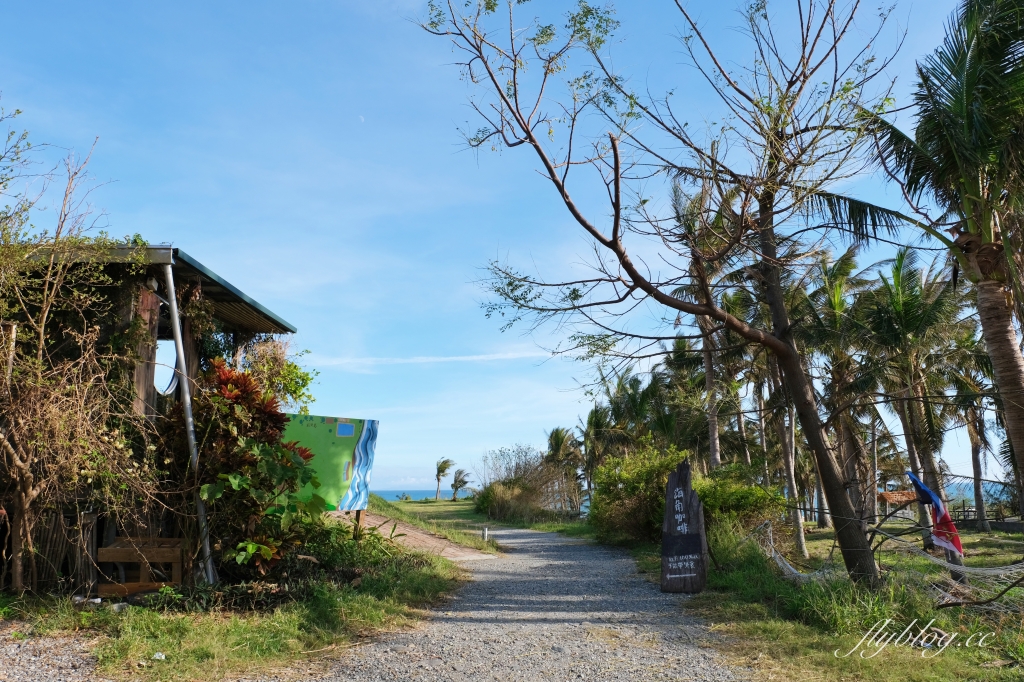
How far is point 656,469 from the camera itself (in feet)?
48.8

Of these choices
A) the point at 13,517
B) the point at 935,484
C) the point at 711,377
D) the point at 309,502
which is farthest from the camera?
the point at 711,377

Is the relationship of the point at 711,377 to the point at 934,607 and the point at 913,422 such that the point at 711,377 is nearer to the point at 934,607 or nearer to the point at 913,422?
the point at 913,422

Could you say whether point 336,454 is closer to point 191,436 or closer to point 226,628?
point 191,436

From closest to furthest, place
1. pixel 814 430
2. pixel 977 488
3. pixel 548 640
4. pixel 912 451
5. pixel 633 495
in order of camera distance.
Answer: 1. pixel 548 640
2. pixel 814 430
3. pixel 633 495
4. pixel 912 451
5. pixel 977 488

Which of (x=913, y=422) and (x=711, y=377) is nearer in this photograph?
(x=913, y=422)

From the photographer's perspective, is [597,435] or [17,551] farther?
[597,435]

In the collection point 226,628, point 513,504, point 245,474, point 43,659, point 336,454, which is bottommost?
point 43,659

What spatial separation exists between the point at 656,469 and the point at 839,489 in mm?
6966

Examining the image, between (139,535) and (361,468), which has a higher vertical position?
(361,468)

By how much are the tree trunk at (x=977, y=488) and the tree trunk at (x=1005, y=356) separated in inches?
602

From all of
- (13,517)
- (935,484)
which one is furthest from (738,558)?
(13,517)

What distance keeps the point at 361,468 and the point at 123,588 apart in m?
3.28

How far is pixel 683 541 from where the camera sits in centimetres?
916

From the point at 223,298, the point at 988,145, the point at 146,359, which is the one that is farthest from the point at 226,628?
the point at 988,145
